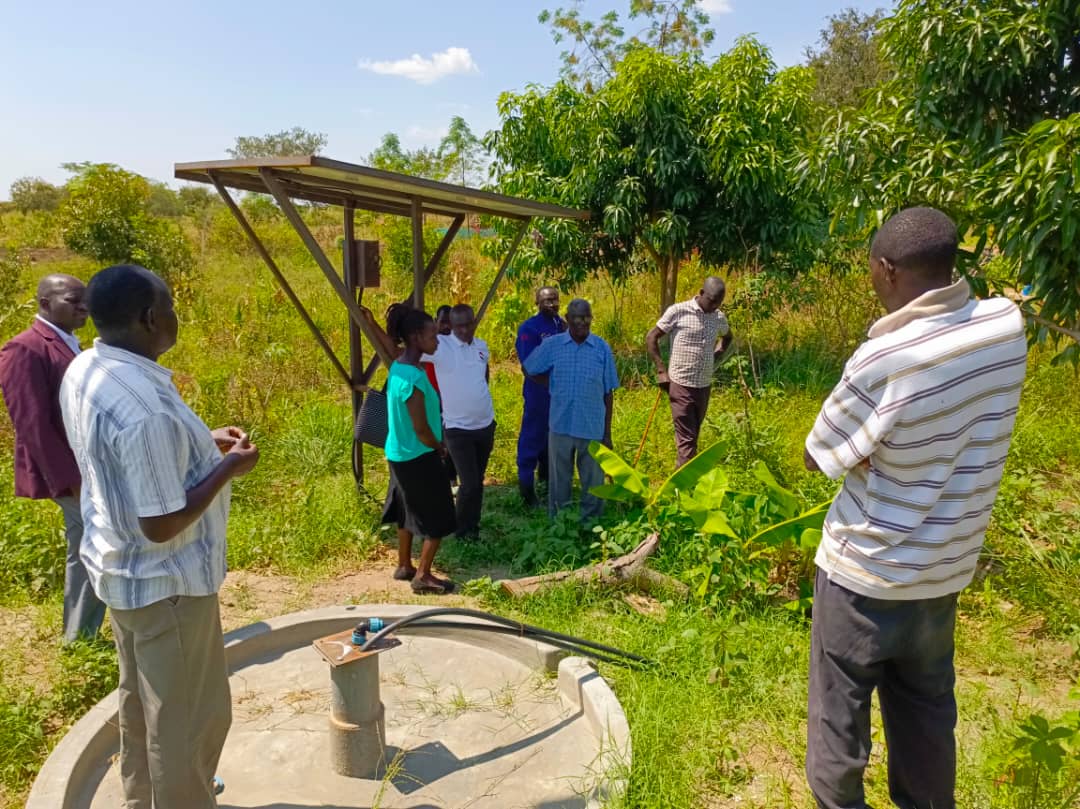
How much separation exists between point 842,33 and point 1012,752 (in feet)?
95.7

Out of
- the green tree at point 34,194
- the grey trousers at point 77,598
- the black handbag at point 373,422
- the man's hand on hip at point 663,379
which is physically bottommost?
the grey trousers at point 77,598

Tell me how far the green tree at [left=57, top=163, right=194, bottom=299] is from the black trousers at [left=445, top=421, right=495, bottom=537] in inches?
387

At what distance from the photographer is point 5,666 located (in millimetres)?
3518

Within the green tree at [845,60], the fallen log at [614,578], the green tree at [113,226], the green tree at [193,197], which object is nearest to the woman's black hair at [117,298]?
the fallen log at [614,578]

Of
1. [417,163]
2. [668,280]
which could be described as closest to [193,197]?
[417,163]

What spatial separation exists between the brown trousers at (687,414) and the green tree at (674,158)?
3108 millimetres

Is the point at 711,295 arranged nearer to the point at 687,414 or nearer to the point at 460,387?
the point at 687,414

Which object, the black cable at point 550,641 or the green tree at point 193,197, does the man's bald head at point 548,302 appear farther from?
the green tree at point 193,197

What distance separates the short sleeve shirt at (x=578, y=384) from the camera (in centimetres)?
500

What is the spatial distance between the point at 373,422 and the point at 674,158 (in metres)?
5.39

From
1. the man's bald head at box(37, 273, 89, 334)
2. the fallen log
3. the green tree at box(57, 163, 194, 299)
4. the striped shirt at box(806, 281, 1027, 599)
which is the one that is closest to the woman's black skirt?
the fallen log

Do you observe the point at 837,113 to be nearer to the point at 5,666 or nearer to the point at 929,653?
the point at 929,653

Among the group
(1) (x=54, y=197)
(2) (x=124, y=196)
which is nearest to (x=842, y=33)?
(2) (x=124, y=196)

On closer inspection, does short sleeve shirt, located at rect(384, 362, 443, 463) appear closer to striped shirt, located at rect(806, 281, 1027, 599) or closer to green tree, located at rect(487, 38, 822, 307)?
striped shirt, located at rect(806, 281, 1027, 599)
